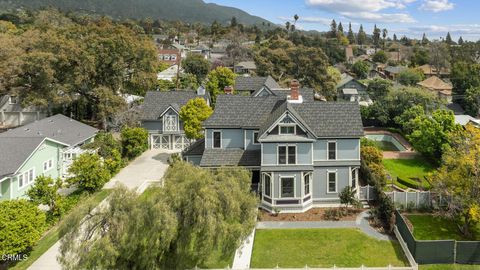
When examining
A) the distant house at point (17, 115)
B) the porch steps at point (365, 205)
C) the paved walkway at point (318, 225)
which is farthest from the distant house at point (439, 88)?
the distant house at point (17, 115)

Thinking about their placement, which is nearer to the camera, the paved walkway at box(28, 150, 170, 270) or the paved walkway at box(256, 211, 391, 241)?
the paved walkway at box(256, 211, 391, 241)

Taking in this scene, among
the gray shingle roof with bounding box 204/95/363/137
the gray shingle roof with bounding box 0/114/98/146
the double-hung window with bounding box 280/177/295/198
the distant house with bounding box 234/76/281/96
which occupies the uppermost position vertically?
the distant house with bounding box 234/76/281/96

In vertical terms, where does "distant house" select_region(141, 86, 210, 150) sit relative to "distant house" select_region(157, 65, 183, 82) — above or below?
below

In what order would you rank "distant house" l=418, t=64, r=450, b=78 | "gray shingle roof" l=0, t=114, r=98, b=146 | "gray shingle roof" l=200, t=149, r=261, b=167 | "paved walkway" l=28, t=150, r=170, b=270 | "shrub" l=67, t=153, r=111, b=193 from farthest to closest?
1. "distant house" l=418, t=64, r=450, b=78
2. "gray shingle roof" l=0, t=114, r=98, b=146
3. "paved walkway" l=28, t=150, r=170, b=270
4. "gray shingle roof" l=200, t=149, r=261, b=167
5. "shrub" l=67, t=153, r=111, b=193

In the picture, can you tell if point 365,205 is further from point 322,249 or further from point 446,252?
point 446,252

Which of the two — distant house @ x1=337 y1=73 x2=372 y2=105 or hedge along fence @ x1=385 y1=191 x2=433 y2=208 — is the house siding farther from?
distant house @ x1=337 y1=73 x2=372 y2=105

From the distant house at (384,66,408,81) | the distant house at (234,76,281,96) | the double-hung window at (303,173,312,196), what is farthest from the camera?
the distant house at (384,66,408,81)

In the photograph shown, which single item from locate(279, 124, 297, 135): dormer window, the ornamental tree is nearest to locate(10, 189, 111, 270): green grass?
locate(279, 124, 297, 135): dormer window
